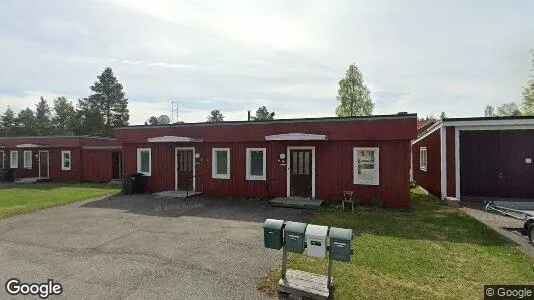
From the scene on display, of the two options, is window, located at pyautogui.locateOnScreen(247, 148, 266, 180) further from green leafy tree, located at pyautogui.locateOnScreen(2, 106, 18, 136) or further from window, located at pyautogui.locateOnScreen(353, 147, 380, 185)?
green leafy tree, located at pyautogui.locateOnScreen(2, 106, 18, 136)

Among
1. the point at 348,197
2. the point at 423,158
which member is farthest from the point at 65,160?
the point at 423,158

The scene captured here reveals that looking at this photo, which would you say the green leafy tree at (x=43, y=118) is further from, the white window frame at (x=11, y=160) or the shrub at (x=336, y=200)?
the shrub at (x=336, y=200)

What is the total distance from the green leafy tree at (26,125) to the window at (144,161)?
2388 inches

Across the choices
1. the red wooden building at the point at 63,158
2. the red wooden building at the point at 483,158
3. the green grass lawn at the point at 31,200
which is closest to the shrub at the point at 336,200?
the red wooden building at the point at 483,158

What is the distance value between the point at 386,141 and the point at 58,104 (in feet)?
271

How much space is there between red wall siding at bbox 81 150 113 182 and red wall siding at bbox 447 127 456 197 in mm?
23146

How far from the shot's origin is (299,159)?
14.3 meters

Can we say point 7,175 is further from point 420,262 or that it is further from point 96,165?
point 420,262

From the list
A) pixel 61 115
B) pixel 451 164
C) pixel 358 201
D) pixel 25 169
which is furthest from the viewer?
pixel 61 115

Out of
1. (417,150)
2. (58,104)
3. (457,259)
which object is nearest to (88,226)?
(457,259)

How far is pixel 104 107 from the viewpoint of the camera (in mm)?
56125

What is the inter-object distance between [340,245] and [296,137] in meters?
8.29

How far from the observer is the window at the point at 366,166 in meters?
13.0

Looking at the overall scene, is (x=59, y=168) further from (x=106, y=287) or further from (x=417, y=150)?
(x=417, y=150)
